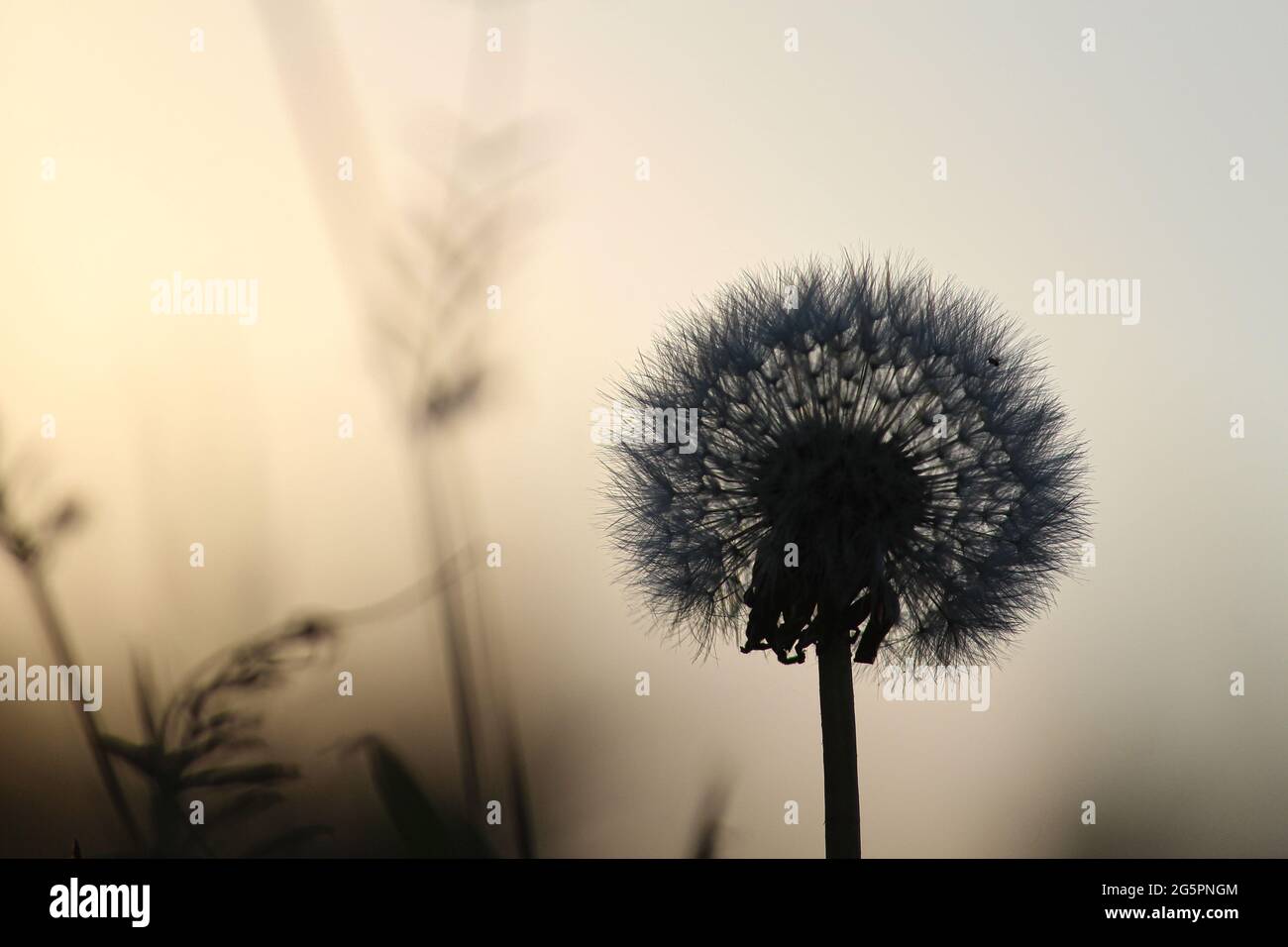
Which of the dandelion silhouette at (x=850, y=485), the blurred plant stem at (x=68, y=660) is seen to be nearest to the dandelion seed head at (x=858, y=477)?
the dandelion silhouette at (x=850, y=485)

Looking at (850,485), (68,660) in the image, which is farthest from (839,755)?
(68,660)

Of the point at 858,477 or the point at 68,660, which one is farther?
the point at 68,660

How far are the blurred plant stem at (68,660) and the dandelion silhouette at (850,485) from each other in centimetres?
151

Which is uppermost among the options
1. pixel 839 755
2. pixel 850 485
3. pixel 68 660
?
pixel 850 485

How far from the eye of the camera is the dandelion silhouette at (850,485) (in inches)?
90.1


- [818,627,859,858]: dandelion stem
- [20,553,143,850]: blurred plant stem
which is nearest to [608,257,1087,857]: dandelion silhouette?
[818,627,859,858]: dandelion stem

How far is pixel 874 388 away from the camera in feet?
7.69

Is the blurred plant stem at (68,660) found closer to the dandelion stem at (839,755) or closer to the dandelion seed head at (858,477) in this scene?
the dandelion seed head at (858,477)

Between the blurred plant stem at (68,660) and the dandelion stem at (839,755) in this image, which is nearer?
the dandelion stem at (839,755)

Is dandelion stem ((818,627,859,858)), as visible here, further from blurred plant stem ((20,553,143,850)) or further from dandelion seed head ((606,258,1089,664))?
blurred plant stem ((20,553,143,850))

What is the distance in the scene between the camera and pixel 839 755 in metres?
2.27

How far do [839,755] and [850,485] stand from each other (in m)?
0.63

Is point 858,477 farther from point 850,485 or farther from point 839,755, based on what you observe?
point 839,755

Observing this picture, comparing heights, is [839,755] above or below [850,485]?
below
